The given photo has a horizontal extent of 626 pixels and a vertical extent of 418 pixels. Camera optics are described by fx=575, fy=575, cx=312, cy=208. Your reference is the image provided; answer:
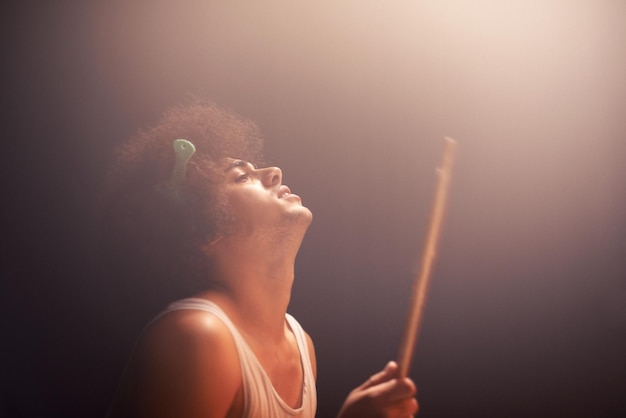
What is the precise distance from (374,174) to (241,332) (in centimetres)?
57

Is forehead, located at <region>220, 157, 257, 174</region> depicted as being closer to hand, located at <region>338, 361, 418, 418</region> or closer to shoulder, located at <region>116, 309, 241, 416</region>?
Result: shoulder, located at <region>116, 309, 241, 416</region>

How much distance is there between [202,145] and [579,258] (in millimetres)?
1111

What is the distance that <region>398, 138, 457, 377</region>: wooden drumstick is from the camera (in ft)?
4.92

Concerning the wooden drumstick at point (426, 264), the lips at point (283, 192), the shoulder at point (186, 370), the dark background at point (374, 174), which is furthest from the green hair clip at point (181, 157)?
the wooden drumstick at point (426, 264)

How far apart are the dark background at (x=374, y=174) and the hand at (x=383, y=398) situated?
0.04m

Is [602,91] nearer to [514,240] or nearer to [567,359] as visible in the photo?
[514,240]

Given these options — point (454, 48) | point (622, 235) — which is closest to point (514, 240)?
point (622, 235)

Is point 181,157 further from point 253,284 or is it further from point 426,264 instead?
point 426,264

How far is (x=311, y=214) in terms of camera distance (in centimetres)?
150

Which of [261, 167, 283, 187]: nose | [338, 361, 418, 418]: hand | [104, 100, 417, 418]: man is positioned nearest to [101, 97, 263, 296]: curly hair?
[104, 100, 417, 418]: man

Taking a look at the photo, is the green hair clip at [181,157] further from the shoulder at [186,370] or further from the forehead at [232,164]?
the shoulder at [186,370]

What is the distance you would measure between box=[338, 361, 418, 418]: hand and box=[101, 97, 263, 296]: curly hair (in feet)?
1.52

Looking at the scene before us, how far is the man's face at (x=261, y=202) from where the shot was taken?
4.62 feet

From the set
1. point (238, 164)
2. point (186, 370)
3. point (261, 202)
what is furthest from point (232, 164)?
point (186, 370)
